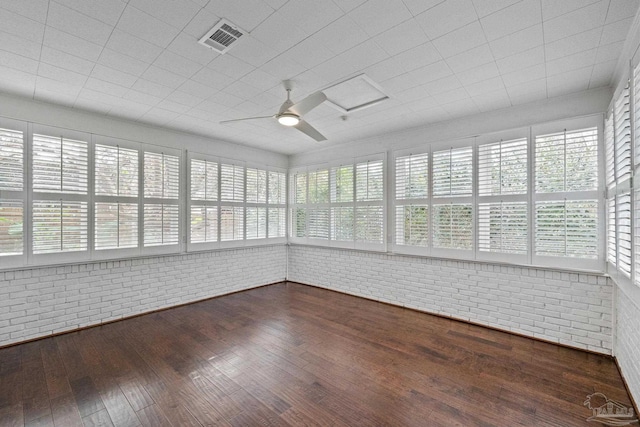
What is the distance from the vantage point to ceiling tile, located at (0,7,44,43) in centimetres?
208

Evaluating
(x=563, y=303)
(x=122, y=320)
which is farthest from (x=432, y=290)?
(x=122, y=320)

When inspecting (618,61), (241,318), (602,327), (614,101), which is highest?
(618,61)

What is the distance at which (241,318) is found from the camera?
14.0 feet

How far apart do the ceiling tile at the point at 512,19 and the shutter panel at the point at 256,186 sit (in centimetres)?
461

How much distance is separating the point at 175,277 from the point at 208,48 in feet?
12.2

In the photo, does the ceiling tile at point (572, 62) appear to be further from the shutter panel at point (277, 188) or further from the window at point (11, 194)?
the window at point (11, 194)

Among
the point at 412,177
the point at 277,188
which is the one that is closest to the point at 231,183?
the point at 277,188

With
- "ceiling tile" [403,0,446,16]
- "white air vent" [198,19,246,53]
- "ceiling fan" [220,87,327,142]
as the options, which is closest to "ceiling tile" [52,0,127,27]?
"white air vent" [198,19,246,53]

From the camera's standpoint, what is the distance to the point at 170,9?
202 cm

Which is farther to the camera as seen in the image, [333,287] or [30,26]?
[333,287]

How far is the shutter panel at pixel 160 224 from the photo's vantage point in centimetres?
451

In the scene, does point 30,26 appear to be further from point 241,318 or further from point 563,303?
point 563,303

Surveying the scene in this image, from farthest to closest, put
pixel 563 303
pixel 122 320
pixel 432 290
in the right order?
pixel 432 290, pixel 122 320, pixel 563 303

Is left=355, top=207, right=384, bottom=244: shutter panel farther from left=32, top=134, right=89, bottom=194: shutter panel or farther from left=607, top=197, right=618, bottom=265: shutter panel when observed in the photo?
left=32, top=134, right=89, bottom=194: shutter panel
